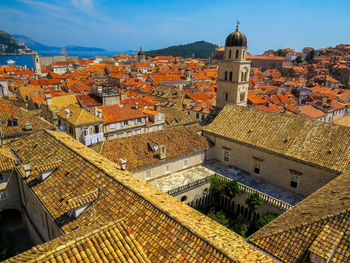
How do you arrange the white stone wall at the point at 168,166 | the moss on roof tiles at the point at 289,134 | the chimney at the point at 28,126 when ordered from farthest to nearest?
the chimney at the point at 28,126, the white stone wall at the point at 168,166, the moss on roof tiles at the point at 289,134

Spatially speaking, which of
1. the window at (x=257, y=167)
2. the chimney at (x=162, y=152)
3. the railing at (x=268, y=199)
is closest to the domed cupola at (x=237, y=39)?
the window at (x=257, y=167)

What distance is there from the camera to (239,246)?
447 inches

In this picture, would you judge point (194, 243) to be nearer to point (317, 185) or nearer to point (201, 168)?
point (317, 185)

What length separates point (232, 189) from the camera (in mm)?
27719

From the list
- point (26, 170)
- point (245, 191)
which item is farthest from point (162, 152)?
point (26, 170)

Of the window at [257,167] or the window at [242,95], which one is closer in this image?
the window at [257,167]

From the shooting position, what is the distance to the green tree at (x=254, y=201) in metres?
25.8

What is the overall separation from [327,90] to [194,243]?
101840 millimetres

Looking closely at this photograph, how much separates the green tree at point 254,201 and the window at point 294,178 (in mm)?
4865

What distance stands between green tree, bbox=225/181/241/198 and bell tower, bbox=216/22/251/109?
15109 millimetres

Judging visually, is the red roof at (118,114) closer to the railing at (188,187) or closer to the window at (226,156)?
the window at (226,156)

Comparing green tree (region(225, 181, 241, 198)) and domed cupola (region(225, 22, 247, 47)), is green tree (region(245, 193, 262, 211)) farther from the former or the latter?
domed cupola (region(225, 22, 247, 47))

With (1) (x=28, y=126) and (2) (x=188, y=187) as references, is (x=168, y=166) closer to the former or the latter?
(2) (x=188, y=187)

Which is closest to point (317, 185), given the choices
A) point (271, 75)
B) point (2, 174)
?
point (2, 174)
